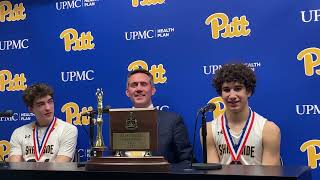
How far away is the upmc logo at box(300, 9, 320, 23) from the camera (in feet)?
9.51

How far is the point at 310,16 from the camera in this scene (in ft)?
9.57

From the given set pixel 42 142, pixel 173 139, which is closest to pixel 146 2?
pixel 173 139

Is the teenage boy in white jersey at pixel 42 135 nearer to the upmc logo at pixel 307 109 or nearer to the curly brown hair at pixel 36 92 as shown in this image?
the curly brown hair at pixel 36 92

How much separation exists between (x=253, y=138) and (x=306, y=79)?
2.11 feet

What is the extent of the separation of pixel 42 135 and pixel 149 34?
3.74 ft

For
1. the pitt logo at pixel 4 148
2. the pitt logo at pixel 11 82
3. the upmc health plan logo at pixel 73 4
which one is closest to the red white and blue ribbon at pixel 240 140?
the upmc health plan logo at pixel 73 4

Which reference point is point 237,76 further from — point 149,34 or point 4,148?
point 4,148

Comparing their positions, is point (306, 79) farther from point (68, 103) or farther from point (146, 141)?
point (68, 103)

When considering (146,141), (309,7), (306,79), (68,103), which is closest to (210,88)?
(306,79)

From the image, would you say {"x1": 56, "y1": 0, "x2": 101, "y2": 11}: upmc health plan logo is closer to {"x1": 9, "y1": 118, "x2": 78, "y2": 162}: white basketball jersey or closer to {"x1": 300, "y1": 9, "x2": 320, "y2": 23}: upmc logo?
{"x1": 9, "y1": 118, "x2": 78, "y2": 162}: white basketball jersey

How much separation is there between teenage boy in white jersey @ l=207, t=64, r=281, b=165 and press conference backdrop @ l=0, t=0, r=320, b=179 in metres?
0.39

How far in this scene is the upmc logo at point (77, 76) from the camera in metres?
3.57

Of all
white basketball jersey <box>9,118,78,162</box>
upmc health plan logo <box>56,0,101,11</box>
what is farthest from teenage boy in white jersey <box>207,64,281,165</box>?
upmc health plan logo <box>56,0,101,11</box>

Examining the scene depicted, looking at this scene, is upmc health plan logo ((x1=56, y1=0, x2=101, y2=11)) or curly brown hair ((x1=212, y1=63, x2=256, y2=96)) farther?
upmc health plan logo ((x1=56, y1=0, x2=101, y2=11))
